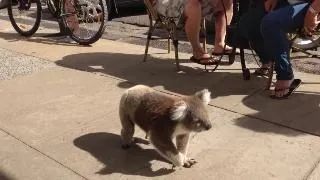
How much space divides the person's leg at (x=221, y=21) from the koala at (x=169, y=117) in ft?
6.49

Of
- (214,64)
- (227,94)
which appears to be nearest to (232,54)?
(214,64)

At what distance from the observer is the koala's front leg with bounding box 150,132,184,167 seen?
3238 mm

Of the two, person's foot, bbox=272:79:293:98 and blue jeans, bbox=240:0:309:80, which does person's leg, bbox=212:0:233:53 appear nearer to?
blue jeans, bbox=240:0:309:80

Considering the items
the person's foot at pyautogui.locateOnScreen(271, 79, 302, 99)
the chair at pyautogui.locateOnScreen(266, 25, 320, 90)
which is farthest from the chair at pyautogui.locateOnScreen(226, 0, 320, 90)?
the person's foot at pyautogui.locateOnScreen(271, 79, 302, 99)

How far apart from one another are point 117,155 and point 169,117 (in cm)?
68

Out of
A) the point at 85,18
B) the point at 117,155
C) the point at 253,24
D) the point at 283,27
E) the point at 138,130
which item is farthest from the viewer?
the point at 85,18

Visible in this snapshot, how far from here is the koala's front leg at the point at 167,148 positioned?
10.6 ft

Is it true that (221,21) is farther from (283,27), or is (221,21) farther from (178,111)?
(178,111)

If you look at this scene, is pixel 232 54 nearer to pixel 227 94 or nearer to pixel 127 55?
pixel 227 94

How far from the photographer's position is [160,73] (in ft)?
17.9

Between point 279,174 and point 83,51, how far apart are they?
4.02 m

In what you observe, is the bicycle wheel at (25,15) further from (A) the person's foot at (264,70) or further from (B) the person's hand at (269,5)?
(B) the person's hand at (269,5)

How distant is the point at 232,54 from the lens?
5145mm

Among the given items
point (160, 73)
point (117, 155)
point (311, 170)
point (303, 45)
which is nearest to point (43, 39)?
point (160, 73)
